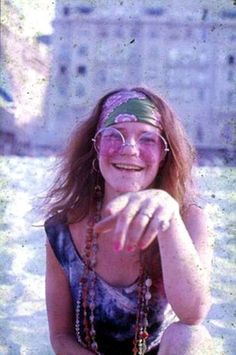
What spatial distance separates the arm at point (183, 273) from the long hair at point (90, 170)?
0.18m

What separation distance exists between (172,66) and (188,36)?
0.29m

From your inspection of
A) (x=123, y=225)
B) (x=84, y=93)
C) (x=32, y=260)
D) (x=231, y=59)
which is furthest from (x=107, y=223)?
(x=84, y=93)

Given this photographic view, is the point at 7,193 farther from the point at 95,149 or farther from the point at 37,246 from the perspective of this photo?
the point at 95,149

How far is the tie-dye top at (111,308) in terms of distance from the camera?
3.18ft

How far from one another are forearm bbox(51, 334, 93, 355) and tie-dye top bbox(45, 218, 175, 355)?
2 centimetres

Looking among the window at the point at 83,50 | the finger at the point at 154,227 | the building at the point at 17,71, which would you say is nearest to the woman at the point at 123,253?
the finger at the point at 154,227

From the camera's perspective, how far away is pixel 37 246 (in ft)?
6.42

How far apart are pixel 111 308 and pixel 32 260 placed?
93 cm

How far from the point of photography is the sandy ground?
56.8 inches

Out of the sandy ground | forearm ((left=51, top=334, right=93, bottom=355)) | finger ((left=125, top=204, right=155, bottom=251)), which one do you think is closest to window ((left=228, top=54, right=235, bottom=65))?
the sandy ground

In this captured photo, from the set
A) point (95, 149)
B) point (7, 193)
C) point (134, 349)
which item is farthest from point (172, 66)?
point (134, 349)

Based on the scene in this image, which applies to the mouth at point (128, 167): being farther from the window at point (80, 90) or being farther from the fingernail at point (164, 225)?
the window at point (80, 90)

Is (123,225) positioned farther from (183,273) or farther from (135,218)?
(183,273)

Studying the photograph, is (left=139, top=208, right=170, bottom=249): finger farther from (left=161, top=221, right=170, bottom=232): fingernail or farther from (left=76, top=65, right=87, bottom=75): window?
(left=76, top=65, right=87, bottom=75): window
